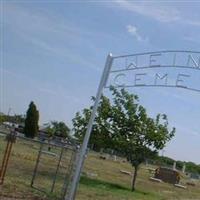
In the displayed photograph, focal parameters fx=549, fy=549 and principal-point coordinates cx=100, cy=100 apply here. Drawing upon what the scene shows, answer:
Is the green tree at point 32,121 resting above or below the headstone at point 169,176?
above

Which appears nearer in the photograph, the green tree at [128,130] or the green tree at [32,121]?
the green tree at [128,130]

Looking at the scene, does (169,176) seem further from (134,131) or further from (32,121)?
(32,121)

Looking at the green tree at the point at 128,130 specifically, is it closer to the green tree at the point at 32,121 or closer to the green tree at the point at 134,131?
the green tree at the point at 134,131

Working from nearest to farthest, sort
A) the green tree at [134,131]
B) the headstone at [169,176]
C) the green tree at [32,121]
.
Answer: the green tree at [134,131]
the headstone at [169,176]
the green tree at [32,121]

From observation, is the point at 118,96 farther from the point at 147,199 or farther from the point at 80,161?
the point at 80,161

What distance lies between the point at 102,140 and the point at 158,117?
347 centimetres

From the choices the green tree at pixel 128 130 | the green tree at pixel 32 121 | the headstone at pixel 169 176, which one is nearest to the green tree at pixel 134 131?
the green tree at pixel 128 130

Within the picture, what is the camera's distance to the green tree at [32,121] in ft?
266

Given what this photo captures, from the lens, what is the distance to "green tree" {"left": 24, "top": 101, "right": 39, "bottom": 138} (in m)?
81.2

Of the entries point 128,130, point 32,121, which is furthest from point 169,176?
point 32,121

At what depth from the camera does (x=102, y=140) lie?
31.5m

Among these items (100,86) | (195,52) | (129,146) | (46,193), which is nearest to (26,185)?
(46,193)

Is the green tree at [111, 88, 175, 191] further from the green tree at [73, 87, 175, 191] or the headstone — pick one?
the headstone

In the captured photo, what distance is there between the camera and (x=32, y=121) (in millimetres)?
83000
